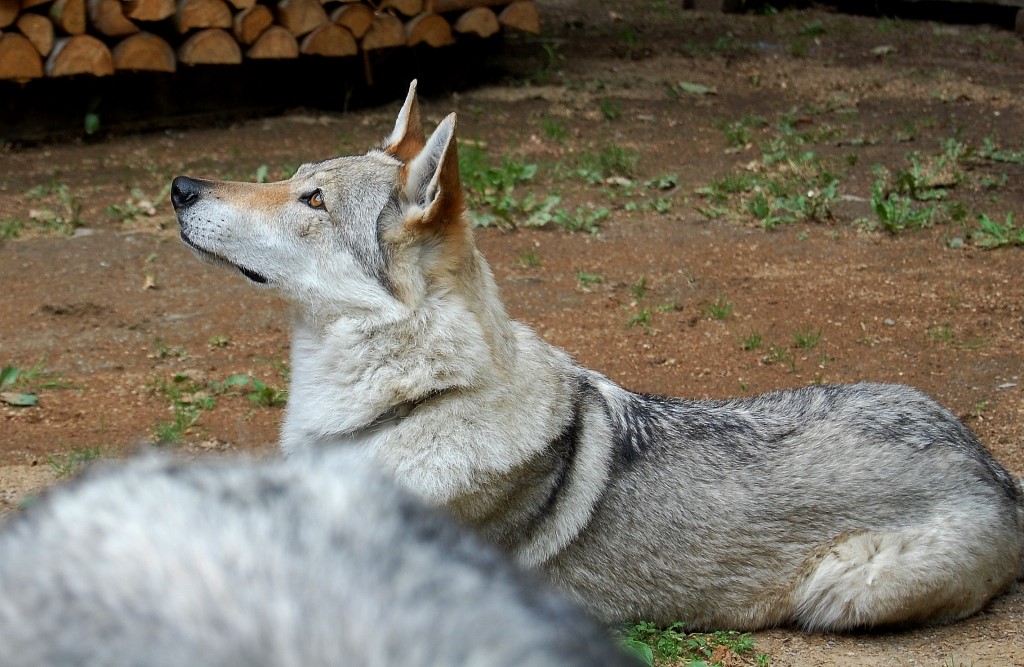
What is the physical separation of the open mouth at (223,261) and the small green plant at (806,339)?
3.17 meters

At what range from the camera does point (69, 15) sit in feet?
27.6

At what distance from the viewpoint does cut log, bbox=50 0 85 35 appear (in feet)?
27.5

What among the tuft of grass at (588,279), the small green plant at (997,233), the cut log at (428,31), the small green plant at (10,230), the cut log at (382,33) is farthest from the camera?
the cut log at (428,31)

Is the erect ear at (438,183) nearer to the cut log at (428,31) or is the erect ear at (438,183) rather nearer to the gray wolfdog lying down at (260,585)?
the gray wolfdog lying down at (260,585)

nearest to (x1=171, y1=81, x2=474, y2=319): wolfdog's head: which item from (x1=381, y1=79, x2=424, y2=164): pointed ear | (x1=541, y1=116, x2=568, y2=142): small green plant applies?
(x1=381, y1=79, x2=424, y2=164): pointed ear

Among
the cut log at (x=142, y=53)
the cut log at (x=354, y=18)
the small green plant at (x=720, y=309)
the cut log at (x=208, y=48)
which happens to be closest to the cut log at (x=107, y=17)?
the cut log at (x=142, y=53)

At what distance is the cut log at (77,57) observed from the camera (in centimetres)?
838

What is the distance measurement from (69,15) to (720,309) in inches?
214

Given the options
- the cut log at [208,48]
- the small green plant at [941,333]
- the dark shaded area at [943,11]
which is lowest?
the small green plant at [941,333]

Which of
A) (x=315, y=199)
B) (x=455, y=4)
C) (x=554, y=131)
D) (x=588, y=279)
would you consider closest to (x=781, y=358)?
(x=588, y=279)

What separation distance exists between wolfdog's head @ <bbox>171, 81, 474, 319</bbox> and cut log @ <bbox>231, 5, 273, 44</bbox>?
556 cm

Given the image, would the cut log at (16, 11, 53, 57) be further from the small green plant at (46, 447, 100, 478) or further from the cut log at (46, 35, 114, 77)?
the small green plant at (46, 447, 100, 478)

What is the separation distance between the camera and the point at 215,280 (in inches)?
259

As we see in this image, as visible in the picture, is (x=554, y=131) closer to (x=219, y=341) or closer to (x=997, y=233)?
(x=997, y=233)
